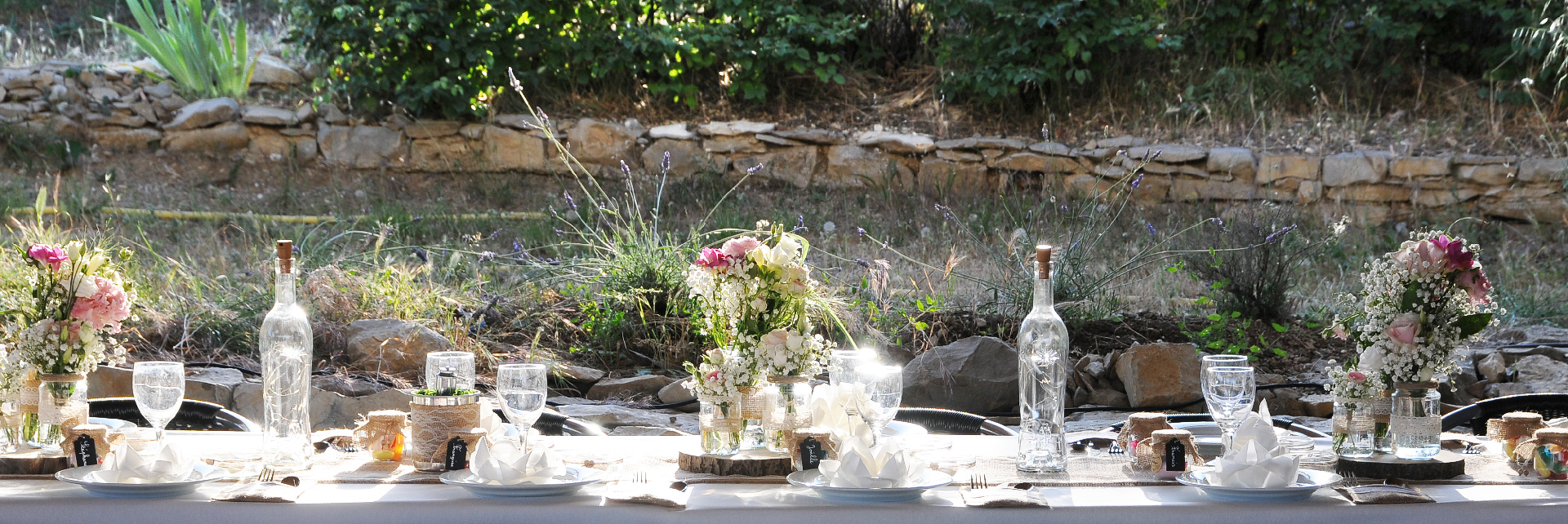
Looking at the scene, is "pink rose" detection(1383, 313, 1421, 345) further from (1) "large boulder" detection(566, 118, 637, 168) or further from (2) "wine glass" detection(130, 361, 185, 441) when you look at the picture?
(1) "large boulder" detection(566, 118, 637, 168)

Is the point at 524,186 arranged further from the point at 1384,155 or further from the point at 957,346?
the point at 1384,155

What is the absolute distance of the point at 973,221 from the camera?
726cm

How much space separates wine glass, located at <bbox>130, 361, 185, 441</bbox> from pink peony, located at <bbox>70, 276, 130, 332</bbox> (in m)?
0.23

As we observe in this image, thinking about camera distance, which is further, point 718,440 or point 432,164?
point 432,164

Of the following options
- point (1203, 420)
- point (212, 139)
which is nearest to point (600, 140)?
point (212, 139)

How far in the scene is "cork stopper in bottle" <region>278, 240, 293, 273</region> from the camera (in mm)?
1798

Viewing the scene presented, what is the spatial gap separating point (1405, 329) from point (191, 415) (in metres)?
2.29

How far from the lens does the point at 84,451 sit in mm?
1774

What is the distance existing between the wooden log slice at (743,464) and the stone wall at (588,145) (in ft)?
20.8

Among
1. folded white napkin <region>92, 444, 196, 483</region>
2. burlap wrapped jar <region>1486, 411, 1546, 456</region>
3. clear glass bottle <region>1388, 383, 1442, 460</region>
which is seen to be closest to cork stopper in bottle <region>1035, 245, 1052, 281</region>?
clear glass bottle <region>1388, 383, 1442, 460</region>

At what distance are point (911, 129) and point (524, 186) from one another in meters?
2.76

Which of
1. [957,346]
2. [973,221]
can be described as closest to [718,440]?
[957,346]

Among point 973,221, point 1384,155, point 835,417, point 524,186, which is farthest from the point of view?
point 524,186

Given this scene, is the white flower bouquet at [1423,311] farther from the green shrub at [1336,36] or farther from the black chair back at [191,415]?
the green shrub at [1336,36]
